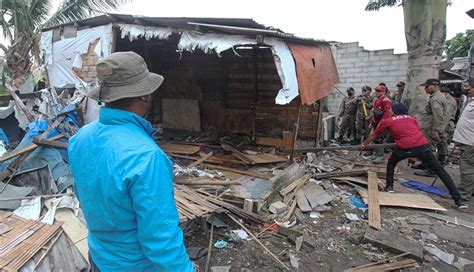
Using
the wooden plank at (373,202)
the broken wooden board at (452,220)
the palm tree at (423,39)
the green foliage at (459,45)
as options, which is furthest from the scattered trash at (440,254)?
the green foliage at (459,45)

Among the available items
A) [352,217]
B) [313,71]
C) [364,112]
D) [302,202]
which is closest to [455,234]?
[352,217]

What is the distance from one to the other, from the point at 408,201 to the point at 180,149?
16.9 feet

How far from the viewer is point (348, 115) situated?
10938 millimetres

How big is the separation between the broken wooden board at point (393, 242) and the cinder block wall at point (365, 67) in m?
9.01

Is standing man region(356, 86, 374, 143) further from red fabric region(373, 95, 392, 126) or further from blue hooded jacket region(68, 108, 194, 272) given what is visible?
blue hooded jacket region(68, 108, 194, 272)

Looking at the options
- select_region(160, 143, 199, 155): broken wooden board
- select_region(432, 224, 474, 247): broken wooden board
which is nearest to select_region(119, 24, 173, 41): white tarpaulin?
select_region(160, 143, 199, 155): broken wooden board

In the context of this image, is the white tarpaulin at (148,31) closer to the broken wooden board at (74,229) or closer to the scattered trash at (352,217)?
the broken wooden board at (74,229)

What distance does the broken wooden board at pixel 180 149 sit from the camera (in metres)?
7.61

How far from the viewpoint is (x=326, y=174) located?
6926 millimetres

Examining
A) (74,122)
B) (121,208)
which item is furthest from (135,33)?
(121,208)

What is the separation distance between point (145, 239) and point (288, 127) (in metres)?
7.68

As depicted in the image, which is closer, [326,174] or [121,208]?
[121,208]

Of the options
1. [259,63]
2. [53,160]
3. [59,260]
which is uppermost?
[259,63]

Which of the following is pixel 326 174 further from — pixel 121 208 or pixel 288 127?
pixel 121 208
